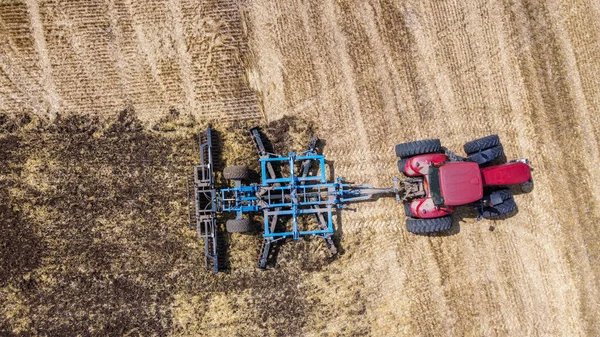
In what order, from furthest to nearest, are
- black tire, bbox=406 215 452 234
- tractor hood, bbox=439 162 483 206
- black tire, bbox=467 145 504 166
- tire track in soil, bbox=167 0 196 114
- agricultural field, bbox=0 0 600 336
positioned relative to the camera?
1. tire track in soil, bbox=167 0 196 114
2. agricultural field, bbox=0 0 600 336
3. black tire, bbox=467 145 504 166
4. black tire, bbox=406 215 452 234
5. tractor hood, bbox=439 162 483 206

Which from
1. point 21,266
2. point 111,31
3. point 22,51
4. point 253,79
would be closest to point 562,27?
point 253,79

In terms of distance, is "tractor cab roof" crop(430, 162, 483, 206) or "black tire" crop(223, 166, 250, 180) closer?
"tractor cab roof" crop(430, 162, 483, 206)

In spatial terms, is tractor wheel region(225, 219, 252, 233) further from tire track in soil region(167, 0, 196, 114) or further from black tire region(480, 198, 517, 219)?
black tire region(480, 198, 517, 219)

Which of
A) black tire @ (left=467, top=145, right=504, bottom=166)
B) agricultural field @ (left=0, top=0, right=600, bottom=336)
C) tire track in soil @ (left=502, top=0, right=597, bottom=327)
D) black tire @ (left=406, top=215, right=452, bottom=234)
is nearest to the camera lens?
black tire @ (left=406, top=215, right=452, bottom=234)

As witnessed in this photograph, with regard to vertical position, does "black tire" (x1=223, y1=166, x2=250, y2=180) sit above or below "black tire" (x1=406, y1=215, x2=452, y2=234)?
above

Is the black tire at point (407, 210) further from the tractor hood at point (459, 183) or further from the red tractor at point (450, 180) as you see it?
the tractor hood at point (459, 183)

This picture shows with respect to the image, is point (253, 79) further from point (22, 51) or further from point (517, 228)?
point (517, 228)

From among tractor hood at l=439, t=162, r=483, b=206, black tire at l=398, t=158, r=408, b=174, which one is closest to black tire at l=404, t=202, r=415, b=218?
black tire at l=398, t=158, r=408, b=174

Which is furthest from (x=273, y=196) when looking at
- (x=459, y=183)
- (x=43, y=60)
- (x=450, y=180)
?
(x=43, y=60)

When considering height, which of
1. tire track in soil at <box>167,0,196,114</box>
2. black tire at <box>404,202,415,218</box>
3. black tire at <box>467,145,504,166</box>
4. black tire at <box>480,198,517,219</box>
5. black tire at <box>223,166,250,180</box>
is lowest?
black tire at <box>480,198,517,219</box>
